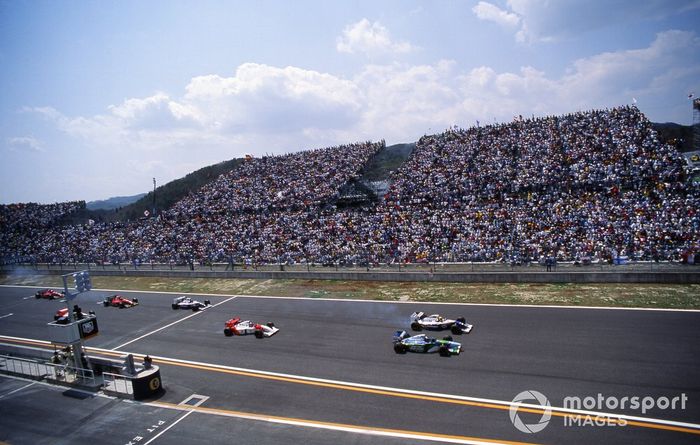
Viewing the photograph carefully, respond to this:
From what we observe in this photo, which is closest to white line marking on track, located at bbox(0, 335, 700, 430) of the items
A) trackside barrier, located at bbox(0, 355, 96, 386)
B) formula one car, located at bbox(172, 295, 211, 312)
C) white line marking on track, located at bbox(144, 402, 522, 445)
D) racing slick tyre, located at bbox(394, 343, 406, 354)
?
white line marking on track, located at bbox(144, 402, 522, 445)

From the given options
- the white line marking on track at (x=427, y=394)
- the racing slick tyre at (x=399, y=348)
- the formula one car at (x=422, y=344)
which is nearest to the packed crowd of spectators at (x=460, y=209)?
the formula one car at (x=422, y=344)

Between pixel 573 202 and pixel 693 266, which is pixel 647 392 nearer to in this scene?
pixel 693 266

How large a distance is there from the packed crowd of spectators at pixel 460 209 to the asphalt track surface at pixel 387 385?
8.17 meters

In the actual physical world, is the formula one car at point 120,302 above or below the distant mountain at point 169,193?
below

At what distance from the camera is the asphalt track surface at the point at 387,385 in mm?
13156

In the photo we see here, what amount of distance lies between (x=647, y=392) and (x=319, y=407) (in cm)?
1097

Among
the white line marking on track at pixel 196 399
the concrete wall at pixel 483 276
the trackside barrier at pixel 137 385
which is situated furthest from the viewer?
the concrete wall at pixel 483 276

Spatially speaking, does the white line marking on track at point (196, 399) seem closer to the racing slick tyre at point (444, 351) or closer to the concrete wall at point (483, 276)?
the racing slick tyre at point (444, 351)

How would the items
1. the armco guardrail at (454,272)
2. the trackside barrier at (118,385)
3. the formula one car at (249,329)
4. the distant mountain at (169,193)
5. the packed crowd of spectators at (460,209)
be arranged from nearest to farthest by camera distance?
the trackside barrier at (118,385)
the formula one car at (249,329)
the armco guardrail at (454,272)
the packed crowd of spectators at (460,209)
the distant mountain at (169,193)

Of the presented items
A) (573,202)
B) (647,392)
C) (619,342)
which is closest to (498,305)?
(619,342)

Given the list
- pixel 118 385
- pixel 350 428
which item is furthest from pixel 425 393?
pixel 118 385

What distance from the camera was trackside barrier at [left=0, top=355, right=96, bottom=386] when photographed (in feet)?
62.0

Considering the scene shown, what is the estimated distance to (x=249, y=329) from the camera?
23781 mm

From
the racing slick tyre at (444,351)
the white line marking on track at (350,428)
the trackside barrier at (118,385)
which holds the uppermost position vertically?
the trackside barrier at (118,385)
